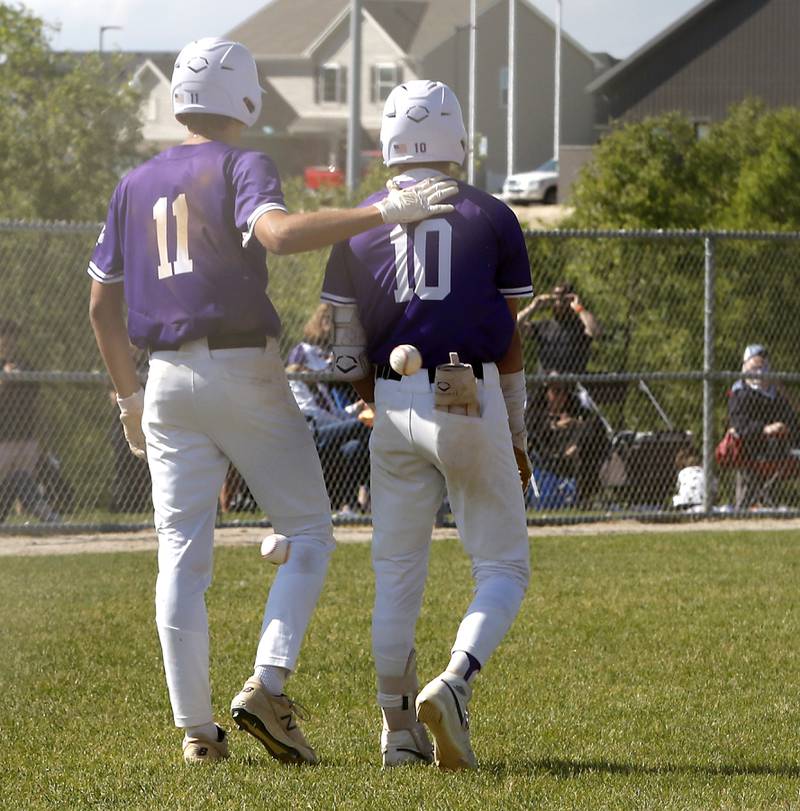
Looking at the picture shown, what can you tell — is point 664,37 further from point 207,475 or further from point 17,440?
point 207,475

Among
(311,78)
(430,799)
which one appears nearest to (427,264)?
(430,799)

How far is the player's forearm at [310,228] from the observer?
446cm

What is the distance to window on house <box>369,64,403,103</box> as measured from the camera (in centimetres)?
6762

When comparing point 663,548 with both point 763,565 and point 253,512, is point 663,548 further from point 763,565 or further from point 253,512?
point 253,512

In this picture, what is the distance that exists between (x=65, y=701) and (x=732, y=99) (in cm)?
4694

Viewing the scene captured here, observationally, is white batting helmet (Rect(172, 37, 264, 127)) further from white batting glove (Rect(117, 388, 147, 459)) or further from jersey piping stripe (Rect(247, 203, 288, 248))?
white batting glove (Rect(117, 388, 147, 459))

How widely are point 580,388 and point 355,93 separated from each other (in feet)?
38.9

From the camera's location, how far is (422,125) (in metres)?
4.82

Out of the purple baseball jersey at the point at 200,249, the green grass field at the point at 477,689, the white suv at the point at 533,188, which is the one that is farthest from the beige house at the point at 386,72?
the purple baseball jersey at the point at 200,249

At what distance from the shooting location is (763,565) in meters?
9.71

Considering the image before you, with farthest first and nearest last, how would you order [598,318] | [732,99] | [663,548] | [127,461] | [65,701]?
[732,99] < [598,318] < [127,461] < [663,548] < [65,701]

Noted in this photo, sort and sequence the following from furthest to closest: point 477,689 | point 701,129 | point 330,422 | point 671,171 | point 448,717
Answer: point 701,129 → point 671,171 → point 330,422 → point 477,689 → point 448,717

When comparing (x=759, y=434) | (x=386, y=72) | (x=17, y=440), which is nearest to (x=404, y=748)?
(x=17, y=440)

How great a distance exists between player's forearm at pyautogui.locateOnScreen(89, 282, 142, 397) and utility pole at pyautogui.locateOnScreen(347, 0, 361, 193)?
17.6m
